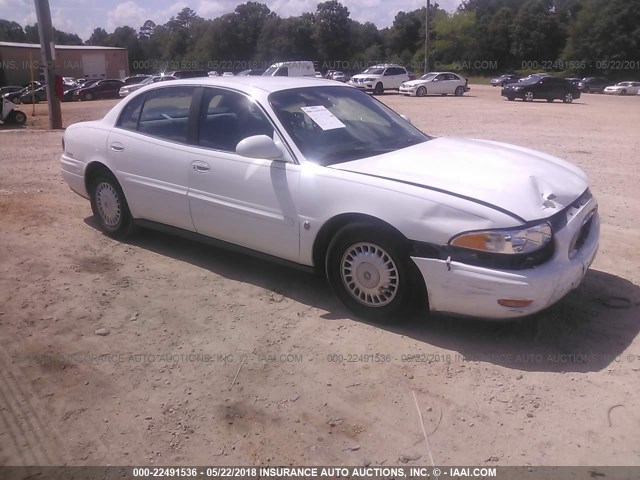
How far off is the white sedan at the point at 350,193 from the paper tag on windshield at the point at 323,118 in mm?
17

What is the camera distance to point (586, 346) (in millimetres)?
3635

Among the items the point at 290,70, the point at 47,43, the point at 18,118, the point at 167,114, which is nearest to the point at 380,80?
the point at 290,70

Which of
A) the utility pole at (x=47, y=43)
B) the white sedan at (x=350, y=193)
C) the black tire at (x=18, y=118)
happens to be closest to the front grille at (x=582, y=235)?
the white sedan at (x=350, y=193)

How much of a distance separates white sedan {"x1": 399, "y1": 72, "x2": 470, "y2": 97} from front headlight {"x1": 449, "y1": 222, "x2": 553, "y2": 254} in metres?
33.3

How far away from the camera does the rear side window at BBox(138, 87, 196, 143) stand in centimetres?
488

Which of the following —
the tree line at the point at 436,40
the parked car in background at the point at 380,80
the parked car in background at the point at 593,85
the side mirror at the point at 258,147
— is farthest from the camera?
the tree line at the point at 436,40

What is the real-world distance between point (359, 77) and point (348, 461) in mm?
36004

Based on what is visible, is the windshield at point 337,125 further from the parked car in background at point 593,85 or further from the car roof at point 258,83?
the parked car in background at point 593,85

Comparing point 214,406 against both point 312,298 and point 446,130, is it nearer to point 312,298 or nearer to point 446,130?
point 312,298

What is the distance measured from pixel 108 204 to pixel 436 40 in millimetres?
75655

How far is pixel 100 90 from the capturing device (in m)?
38.5

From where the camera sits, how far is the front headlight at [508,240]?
3342 millimetres

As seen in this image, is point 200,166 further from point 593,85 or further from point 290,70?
point 593,85

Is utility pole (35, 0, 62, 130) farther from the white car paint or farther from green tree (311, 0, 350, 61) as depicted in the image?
green tree (311, 0, 350, 61)
